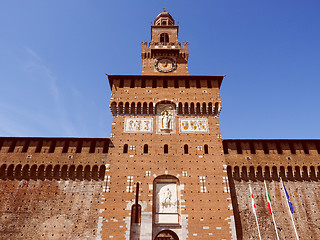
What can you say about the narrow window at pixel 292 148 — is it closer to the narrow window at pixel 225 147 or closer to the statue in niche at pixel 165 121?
the narrow window at pixel 225 147

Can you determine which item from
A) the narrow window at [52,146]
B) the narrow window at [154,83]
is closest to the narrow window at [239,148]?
the narrow window at [154,83]

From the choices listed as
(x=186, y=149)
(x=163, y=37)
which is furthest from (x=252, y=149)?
(x=163, y=37)

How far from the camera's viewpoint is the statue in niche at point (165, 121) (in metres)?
19.0

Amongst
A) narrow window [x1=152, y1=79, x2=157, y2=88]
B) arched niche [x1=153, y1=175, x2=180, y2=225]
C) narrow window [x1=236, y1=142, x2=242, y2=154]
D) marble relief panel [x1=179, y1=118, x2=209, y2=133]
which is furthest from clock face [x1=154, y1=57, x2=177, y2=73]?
arched niche [x1=153, y1=175, x2=180, y2=225]

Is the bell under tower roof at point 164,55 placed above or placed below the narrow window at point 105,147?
above

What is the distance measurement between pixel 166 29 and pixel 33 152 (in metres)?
18.3

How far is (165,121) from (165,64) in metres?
7.45

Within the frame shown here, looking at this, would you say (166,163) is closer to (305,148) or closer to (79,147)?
(79,147)

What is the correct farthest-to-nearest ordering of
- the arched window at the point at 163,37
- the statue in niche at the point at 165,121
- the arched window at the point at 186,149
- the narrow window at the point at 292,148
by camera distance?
the arched window at the point at 163,37 < the narrow window at the point at 292,148 < the statue in niche at the point at 165,121 < the arched window at the point at 186,149

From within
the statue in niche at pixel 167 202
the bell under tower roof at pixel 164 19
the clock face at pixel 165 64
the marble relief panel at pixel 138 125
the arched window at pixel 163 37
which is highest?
the bell under tower roof at pixel 164 19

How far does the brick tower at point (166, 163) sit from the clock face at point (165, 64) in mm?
2714

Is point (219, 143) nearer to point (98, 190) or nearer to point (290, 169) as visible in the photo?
A: point (290, 169)

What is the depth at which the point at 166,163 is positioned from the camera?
58.3ft

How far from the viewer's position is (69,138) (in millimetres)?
19172
